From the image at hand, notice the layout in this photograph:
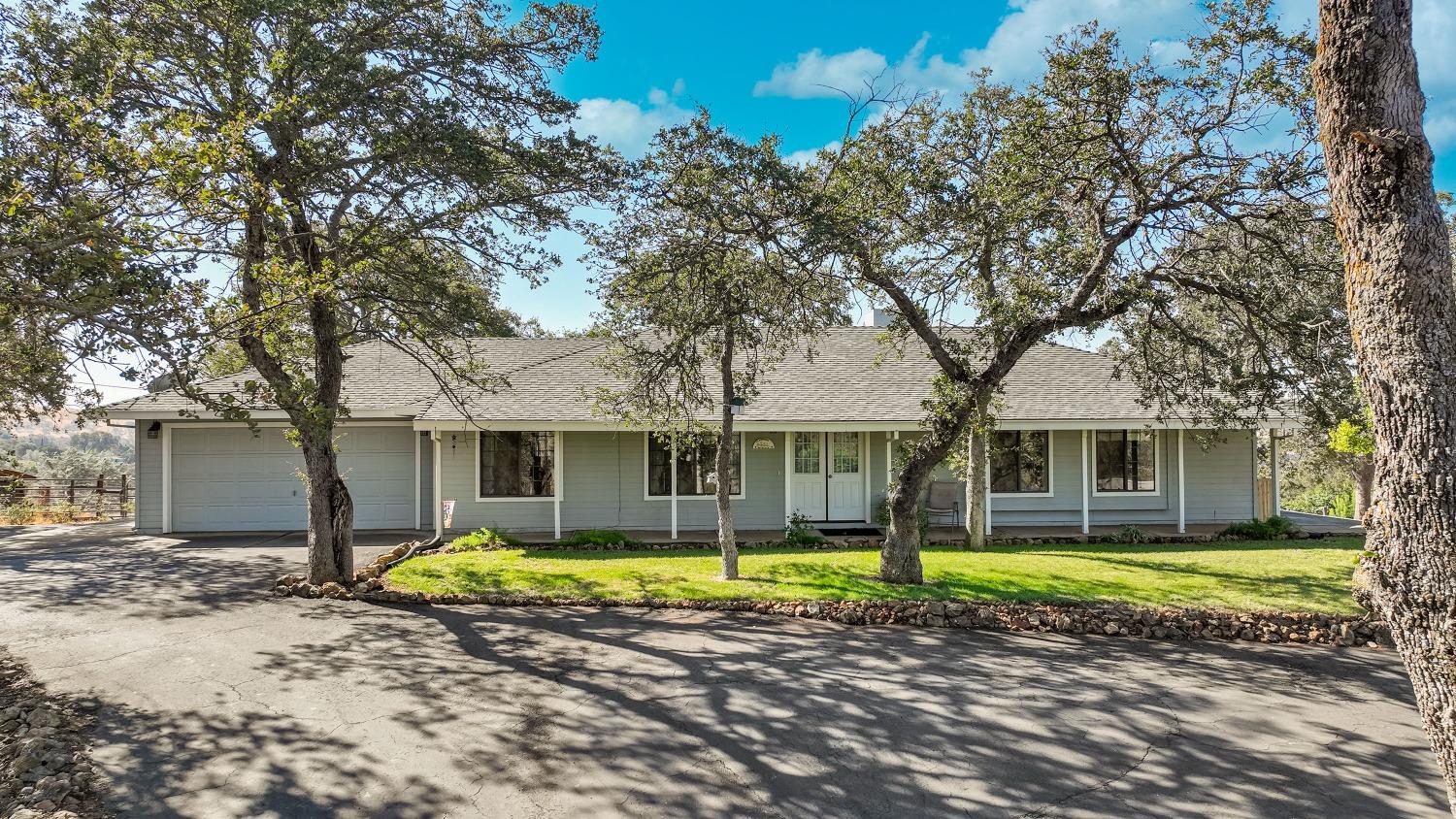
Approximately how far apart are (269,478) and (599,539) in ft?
24.9

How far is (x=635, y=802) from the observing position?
4.04 meters

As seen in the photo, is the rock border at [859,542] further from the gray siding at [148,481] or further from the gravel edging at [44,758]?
the gray siding at [148,481]

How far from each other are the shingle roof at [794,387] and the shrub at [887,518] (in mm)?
1861

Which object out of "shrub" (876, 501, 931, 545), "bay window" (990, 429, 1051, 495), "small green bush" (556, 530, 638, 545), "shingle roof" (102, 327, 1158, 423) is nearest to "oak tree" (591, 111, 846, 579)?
"shingle roof" (102, 327, 1158, 423)

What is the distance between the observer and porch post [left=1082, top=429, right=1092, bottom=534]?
14.2m

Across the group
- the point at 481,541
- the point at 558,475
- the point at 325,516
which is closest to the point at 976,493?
the point at 558,475

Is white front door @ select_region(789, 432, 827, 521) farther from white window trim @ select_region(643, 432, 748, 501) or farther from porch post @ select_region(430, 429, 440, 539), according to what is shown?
porch post @ select_region(430, 429, 440, 539)

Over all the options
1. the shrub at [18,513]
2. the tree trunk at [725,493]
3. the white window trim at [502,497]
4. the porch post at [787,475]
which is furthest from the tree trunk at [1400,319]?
the shrub at [18,513]

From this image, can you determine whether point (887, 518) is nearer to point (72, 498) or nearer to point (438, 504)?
point (438, 504)

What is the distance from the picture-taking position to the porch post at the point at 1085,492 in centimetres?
1418

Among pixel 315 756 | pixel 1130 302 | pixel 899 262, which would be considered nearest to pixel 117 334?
pixel 315 756

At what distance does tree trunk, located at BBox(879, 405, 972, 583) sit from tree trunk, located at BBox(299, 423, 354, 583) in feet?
23.3

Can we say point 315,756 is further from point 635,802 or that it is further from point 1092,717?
point 1092,717

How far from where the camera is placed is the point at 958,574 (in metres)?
10.1
